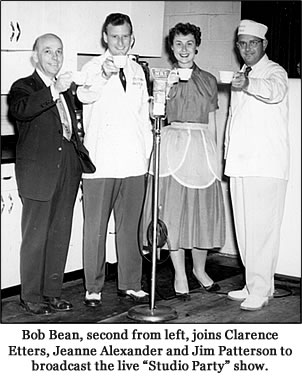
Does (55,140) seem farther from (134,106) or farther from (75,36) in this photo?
(75,36)

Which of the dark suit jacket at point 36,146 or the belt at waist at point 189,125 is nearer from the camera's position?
the dark suit jacket at point 36,146

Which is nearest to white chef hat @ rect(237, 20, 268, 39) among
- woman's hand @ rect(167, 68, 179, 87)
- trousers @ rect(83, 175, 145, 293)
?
woman's hand @ rect(167, 68, 179, 87)

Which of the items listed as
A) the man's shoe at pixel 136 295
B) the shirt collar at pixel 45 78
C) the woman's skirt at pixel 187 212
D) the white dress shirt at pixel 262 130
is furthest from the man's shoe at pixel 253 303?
the shirt collar at pixel 45 78

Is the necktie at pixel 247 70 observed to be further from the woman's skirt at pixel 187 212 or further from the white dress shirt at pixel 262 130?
Answer: the woman's skirt at pixel 187 212

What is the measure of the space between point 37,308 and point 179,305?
702mm

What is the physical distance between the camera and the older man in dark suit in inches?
121

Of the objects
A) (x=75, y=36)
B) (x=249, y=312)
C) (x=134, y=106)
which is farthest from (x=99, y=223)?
(x=75, y=36)

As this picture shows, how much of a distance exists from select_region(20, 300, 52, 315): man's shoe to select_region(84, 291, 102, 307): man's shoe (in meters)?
0.21

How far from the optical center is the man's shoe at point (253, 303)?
3449mm

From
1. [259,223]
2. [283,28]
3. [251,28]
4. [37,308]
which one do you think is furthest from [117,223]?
[283,28]

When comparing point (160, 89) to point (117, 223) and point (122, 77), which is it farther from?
point (117, 223)

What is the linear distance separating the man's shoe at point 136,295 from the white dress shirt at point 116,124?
62 centimetres

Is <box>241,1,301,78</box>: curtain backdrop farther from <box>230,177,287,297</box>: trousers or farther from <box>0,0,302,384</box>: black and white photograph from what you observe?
<box>230,177,287,297</box>: trousers
